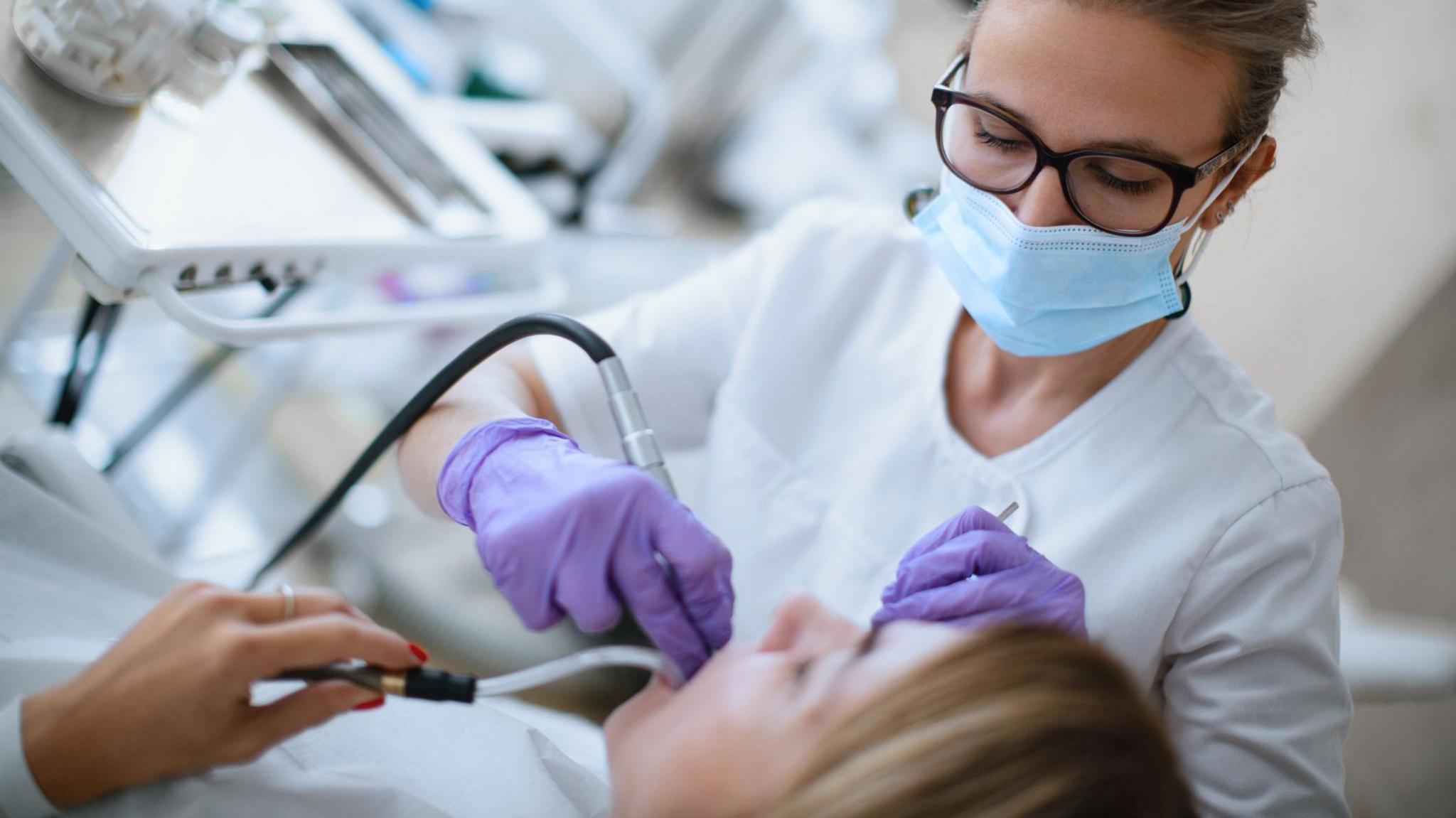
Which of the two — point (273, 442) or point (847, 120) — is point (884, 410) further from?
point (847, 120)

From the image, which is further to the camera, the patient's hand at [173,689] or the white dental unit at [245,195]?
the white dental unit at [245,195]

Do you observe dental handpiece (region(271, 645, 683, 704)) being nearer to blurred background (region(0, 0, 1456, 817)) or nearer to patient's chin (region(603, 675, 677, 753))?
patient's chin (region(603, 675, 677, 753))

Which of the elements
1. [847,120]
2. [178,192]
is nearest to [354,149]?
[178,192]

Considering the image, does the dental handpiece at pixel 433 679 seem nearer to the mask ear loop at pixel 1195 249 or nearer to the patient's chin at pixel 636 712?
the patient's chin at pixel 636 712

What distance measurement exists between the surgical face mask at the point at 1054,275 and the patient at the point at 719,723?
14.1 inches

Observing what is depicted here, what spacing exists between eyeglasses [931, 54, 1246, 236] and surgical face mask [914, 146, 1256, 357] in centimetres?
2

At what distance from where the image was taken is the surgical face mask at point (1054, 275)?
2.96 feet

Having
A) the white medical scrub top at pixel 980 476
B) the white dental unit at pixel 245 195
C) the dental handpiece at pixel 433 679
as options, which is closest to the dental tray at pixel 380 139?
the white dental unit at pixel 245 195

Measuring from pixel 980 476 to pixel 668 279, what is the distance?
56.1 inches

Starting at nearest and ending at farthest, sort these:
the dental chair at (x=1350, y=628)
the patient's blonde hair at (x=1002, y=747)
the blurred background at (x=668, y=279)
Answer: the patient's blonde hair at (x=1002, y=747) < the dental chair at (x=1350, y=628) < the blurred background at (x=668, y=279)

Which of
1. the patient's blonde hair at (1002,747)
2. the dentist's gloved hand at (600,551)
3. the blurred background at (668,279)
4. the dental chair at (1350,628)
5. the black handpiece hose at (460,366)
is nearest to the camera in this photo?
the patient's blonde hair at (1002,747)

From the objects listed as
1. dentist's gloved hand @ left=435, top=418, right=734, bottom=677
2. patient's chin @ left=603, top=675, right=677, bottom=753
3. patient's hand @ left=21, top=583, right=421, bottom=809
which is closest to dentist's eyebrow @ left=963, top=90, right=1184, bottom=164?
dentist's gloved hand @ left=435, top=418, right=734, bottom=677

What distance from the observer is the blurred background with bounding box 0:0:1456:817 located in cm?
151

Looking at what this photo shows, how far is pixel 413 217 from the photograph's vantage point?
1.27 m
